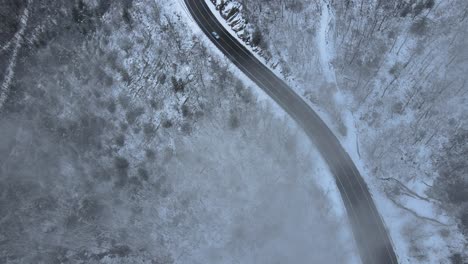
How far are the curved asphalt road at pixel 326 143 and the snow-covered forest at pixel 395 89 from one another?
1.33 metres

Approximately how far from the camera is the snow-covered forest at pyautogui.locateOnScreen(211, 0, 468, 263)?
127ft

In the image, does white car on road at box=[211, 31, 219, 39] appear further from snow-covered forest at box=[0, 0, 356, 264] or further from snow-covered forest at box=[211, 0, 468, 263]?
snow-covered forest at box=[211, 0, 468, 263]

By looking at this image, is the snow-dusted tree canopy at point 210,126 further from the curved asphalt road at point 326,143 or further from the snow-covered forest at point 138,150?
the curved asphalt road at point 326,143

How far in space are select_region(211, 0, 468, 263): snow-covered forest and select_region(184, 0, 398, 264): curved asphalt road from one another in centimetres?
133

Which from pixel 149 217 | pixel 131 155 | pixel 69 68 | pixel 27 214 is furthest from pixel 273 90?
pixel 27 214

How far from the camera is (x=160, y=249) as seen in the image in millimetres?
44875

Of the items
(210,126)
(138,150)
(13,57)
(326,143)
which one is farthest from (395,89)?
(13,57)

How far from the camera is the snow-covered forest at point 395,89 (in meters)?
38.7

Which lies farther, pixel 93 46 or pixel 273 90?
pixel 93 46

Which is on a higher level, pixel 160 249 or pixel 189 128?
pixel 189 128

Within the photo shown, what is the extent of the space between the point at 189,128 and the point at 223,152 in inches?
235

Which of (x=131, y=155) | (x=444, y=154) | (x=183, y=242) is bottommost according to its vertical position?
(x=183, y=242)

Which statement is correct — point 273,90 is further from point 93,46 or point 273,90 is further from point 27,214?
point 27,214

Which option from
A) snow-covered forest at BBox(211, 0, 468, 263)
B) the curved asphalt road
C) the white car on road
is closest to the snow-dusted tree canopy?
snow-covered forest at BBox(211, 0, 468, 263)
